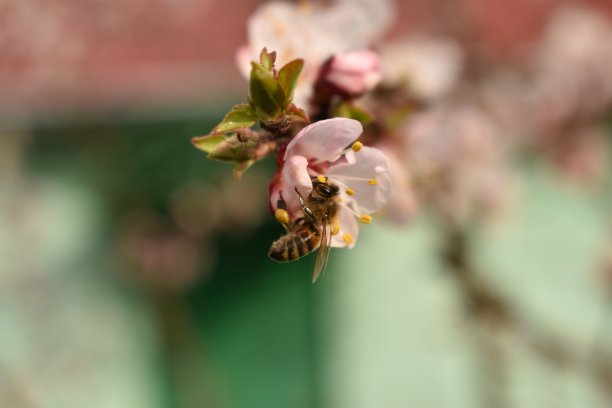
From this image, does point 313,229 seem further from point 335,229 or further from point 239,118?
point 239,118

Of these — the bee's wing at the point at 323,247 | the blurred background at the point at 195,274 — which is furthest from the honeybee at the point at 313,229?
the blurred background at the point at 195,274

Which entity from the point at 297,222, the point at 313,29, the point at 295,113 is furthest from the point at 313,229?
the point at 313,29

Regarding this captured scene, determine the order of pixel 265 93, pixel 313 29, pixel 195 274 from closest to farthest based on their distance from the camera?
pixel 265 93, pixel 313 29, pixel 195 274

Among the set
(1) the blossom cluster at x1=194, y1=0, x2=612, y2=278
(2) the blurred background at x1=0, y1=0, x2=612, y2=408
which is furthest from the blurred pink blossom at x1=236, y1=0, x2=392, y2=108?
(2) the blurred background at x1=0, y1=0, x2=612, y2=408

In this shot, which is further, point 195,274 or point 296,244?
point 195,274

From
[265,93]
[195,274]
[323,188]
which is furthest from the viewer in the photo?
[195,274]

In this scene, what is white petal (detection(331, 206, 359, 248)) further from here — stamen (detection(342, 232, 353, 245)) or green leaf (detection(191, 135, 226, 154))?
green leaf (detection(191, 135, 226, 154))

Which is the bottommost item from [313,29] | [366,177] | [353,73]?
[366,177]

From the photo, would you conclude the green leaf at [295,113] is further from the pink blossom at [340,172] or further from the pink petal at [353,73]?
the pink petal at [353,73]
